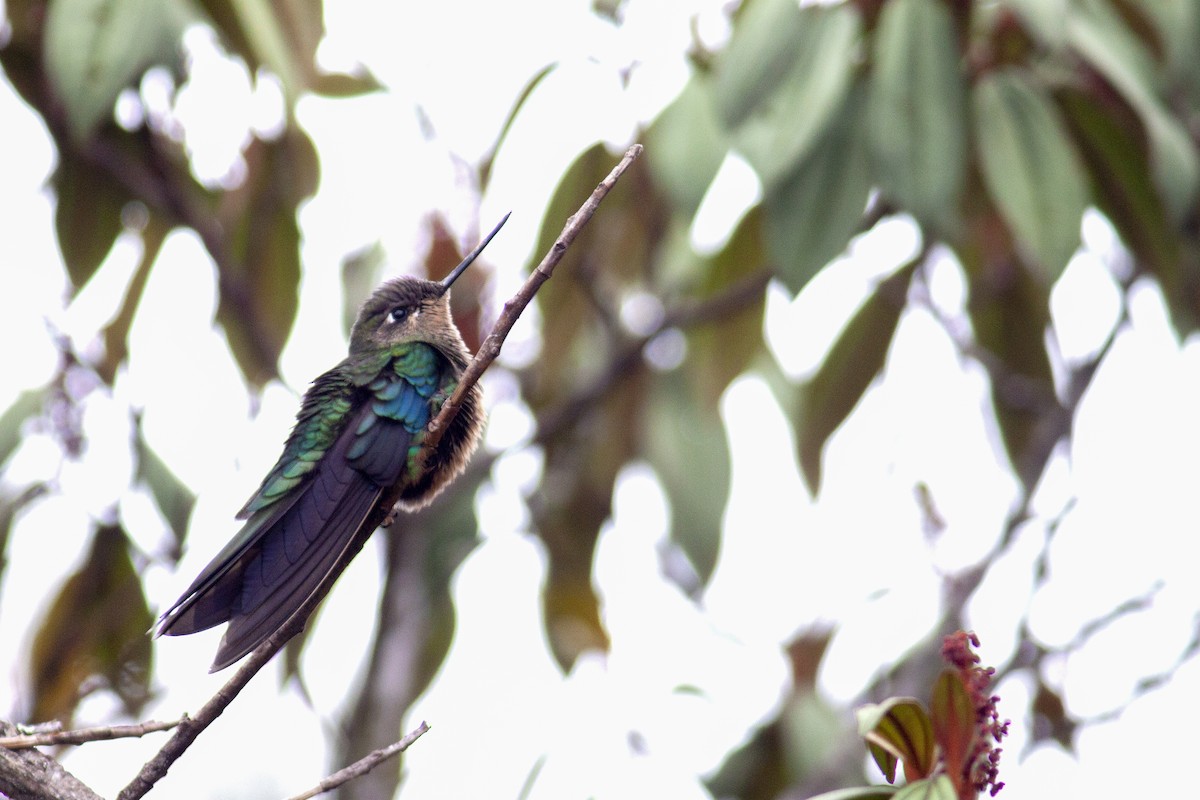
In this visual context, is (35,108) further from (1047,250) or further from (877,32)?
(1047,250)

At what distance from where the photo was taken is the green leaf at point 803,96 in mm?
3592

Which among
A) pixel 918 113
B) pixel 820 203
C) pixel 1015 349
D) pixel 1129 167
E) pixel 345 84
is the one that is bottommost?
pixel 1015 349

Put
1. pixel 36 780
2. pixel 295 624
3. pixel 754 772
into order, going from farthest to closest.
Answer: pixel 754 772 < pixel 295 624 < pixel 36 780

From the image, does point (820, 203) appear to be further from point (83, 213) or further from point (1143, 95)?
point (83, 213)

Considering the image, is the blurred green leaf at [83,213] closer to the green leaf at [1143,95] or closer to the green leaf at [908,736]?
the green leaf at [1143,95]

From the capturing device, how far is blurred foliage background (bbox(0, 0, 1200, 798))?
363cm

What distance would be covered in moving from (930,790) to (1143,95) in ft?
9.41

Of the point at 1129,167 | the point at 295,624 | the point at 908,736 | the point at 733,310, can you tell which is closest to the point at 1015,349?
the point at 1129,167

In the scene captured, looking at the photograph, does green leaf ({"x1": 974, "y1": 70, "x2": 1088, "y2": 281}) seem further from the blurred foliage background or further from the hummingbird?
the hummingbird

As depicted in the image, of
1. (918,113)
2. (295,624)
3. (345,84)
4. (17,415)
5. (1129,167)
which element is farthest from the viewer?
(17,415)

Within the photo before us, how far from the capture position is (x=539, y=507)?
17.5ft

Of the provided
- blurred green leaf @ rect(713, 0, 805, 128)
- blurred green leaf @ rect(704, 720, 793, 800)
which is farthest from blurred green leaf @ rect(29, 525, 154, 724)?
blurred green leaf @ rect(713, 0, 805, 128)

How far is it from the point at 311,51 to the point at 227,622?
2.30 metres

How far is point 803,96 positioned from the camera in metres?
3.66
